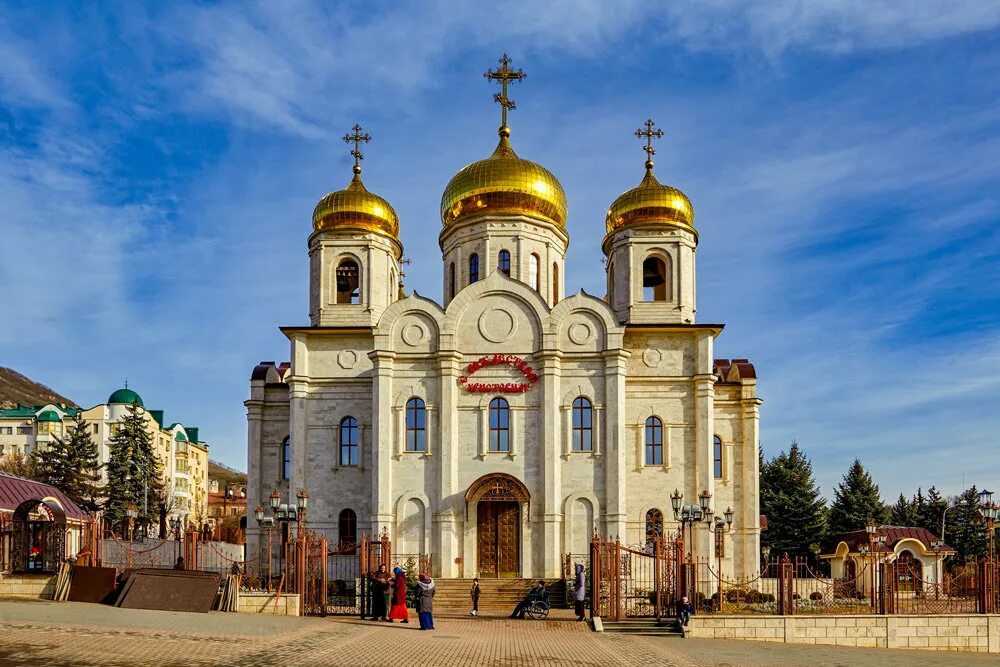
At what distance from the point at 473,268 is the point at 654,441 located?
8959 millimetres

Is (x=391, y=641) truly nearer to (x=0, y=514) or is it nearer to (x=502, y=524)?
(x=0, y=514)

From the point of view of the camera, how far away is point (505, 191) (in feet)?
124

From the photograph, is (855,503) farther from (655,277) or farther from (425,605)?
(425,605)

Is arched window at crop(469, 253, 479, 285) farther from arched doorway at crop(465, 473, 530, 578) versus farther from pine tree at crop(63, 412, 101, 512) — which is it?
pine tree at crop(63, 412, 101, 512)

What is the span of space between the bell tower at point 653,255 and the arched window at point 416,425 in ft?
26.1

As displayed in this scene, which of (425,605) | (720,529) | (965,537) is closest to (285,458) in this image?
(720,529)

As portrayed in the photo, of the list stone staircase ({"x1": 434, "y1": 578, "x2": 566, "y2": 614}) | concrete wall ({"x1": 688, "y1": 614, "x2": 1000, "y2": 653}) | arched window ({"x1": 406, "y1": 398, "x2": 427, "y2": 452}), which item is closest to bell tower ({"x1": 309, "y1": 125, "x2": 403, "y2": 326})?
arched window ({"x1": 406, "y1": 398, "x2": 427, "y2": 452})

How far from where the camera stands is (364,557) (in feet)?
81.3

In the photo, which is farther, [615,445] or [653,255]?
[653,255]

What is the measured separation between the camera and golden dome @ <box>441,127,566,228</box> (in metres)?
37.7

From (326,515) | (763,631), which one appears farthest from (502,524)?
(763,631)

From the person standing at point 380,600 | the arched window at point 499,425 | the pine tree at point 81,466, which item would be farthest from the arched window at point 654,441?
the pine tree at point 81,466

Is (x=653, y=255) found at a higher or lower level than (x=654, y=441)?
higher

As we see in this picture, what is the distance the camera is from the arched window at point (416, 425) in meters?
34.0
